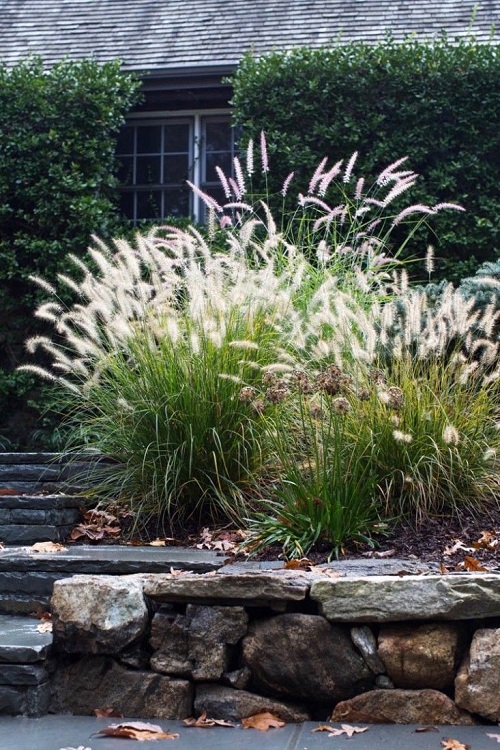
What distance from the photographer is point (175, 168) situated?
429 inches

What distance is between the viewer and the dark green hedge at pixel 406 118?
27.9 feet

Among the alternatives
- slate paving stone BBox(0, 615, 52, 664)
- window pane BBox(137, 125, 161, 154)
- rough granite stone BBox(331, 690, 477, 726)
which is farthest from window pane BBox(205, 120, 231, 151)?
rough granite stone BBox(331, 690, 477, 726)

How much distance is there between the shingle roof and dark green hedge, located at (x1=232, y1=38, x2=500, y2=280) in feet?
2.87

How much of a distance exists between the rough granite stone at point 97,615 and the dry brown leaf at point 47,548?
0.84 metres

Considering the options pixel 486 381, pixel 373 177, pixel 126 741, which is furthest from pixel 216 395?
pixel 373 177

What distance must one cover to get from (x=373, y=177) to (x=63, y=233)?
3110 mm

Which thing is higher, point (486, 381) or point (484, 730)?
point (486, 381)

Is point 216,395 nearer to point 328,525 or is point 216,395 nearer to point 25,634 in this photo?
point 328,525

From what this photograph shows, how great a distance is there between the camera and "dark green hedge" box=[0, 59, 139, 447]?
891 cm

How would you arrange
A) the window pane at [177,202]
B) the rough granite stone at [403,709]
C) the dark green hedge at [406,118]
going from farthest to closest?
the window pane at [177,202]
the dark green hedge at [406,118]
the rough granite stone at [403,709]

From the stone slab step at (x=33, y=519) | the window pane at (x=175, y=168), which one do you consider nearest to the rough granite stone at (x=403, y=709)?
the stone slab step at (x=33, y=519)

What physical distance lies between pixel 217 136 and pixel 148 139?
2.80 feet

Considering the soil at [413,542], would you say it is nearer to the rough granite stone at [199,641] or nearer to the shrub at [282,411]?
the shrub at [282,411]

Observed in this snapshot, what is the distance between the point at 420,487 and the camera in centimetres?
441
